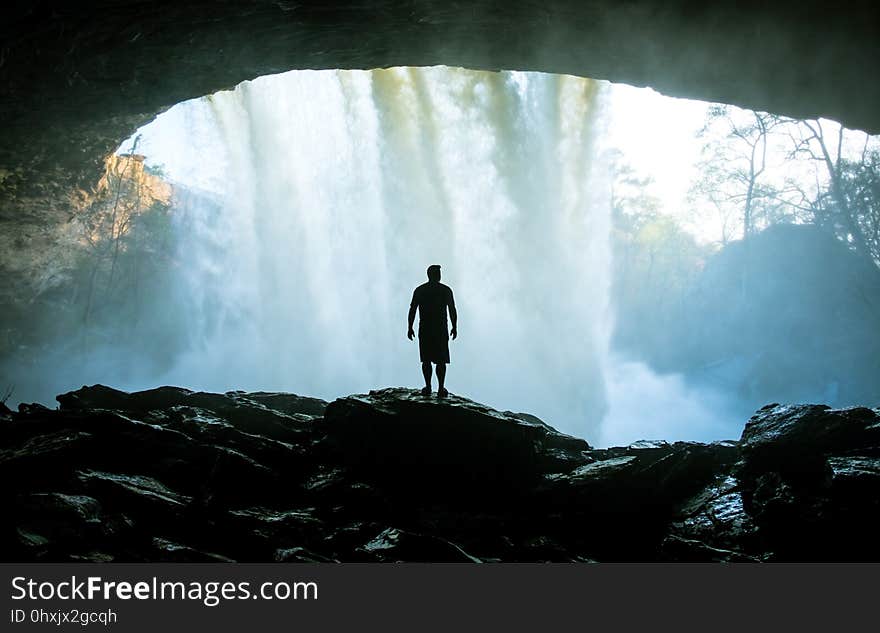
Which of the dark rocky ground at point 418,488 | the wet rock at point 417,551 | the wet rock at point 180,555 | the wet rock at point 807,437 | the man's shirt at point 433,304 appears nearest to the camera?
the wet rock at point 180,555

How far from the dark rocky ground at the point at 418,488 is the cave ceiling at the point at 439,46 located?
7.66m

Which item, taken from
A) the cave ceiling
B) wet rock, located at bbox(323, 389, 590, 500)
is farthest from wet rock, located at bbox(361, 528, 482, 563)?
the cave ceiling

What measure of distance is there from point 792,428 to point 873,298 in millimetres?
31157

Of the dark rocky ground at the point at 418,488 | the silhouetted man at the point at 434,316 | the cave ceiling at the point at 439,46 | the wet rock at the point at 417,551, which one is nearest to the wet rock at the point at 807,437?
the dark rocky ground at the point at 418,488

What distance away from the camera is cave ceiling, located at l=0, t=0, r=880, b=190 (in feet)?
27.1

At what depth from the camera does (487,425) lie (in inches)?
243

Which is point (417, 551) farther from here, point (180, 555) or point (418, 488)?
point (180, 555)

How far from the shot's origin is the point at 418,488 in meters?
5.87

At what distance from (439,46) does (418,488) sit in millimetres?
10505

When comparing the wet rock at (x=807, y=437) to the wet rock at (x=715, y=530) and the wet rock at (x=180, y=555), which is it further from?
the wet rock at (x=180, y=555)

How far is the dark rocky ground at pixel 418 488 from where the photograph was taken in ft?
13.4

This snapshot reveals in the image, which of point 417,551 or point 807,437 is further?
point 807,437

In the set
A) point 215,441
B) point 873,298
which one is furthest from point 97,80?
point 873,298

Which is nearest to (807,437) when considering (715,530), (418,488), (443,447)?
(715,530)
